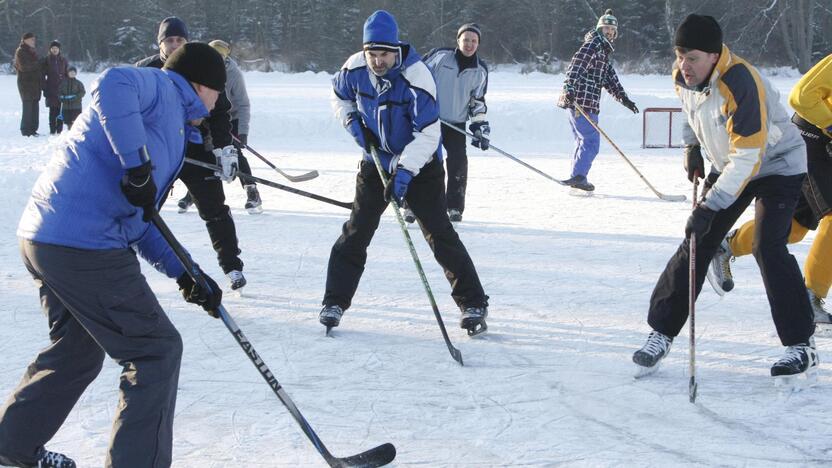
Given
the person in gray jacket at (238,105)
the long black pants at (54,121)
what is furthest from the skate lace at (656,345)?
the long black pants at (54,121)

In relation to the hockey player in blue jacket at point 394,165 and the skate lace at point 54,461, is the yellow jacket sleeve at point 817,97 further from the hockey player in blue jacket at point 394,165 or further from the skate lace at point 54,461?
the skate lace at point 54,461

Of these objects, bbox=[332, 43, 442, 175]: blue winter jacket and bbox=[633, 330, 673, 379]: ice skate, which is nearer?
bbox=[633, 330, 673, 379]: ice skate

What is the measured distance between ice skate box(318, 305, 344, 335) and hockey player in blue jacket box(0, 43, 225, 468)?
1712 mm

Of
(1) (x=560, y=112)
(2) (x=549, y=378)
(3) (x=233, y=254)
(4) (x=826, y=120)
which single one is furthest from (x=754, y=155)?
(1) (x=560, y=112)

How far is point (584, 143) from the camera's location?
8.09m

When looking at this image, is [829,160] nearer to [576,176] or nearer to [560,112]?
[576,176]

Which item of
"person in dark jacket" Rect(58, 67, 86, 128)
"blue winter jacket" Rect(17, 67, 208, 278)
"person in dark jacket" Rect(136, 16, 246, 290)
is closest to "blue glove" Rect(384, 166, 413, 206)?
"person in dark jacket" Rect(136, 16, 246, 290)

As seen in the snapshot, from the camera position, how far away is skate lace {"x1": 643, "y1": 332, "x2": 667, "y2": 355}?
3566mm

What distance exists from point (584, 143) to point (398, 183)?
452 cm

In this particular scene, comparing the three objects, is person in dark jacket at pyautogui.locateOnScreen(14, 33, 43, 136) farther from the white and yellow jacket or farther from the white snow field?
the white and yellow jacket

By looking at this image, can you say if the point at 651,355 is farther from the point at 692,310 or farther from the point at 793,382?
the point at 793,382

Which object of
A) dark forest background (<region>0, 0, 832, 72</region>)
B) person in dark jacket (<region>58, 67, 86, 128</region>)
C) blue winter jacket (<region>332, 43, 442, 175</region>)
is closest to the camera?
blue winter jacket (<region>332, 43, 442, 175</region>)

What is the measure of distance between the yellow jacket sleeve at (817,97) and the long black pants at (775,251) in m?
0.39

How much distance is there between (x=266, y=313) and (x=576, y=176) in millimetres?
4234
